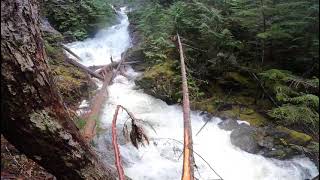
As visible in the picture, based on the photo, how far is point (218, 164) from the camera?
662 cm

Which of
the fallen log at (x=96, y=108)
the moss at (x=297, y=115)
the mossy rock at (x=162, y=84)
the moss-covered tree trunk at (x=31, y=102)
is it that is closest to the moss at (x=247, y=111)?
the moss at (x=297, y=115)

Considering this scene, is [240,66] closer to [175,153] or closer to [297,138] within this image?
[297,138]

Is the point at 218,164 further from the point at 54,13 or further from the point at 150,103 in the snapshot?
the point at 54,13

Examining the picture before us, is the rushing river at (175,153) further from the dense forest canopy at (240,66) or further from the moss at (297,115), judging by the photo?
the moss at (297,115)

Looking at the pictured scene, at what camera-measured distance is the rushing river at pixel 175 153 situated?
20.2ft

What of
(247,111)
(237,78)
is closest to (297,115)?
(247,111)

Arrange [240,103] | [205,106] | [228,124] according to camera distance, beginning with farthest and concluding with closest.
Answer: [240,103]
[205,106]
[228,124]

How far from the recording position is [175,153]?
6.52 metres

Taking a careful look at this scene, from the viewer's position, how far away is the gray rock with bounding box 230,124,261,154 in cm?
715

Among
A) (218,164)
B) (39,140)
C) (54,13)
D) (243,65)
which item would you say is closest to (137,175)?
(218,164)

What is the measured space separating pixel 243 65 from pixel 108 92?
3.95 meters

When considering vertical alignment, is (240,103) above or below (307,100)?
below

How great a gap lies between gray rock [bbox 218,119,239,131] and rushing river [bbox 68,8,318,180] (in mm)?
124

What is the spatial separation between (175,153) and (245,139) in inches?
70.9
